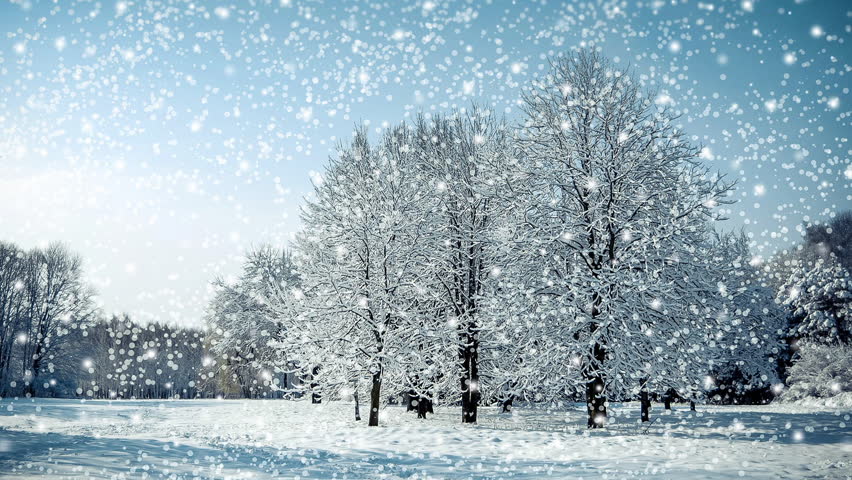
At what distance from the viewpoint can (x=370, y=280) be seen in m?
15.2

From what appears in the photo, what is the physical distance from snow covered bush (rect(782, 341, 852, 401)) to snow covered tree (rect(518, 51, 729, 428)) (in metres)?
22.9

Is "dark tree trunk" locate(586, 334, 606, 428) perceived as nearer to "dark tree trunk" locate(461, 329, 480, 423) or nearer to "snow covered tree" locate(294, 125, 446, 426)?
"dark tree trunk" locate(461, 329, 480, 423)

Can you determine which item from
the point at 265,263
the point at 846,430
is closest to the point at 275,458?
the point at 846,430

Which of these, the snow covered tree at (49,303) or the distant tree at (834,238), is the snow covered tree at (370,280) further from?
the distant tree at (834,238)

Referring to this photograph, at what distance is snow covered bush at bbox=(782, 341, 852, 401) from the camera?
28.1 m

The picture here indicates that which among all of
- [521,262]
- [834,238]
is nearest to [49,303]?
[521,262]

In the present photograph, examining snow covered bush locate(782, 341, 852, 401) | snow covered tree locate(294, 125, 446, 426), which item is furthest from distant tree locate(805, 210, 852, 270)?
snow covered tree locate(294, 125, 446, 426)

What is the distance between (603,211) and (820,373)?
26261 mm

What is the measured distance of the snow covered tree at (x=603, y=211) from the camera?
41.2ft

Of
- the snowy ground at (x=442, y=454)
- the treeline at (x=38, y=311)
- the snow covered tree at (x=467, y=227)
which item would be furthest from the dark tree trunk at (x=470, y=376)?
the treeline at (x=38, y=311)

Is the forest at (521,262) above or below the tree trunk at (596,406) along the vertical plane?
above

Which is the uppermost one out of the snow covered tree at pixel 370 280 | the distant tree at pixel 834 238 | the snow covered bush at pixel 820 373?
the distant tree at pixel 834 238

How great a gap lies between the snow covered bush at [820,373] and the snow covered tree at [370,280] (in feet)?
87.6

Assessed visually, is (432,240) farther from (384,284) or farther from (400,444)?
(400,444)
